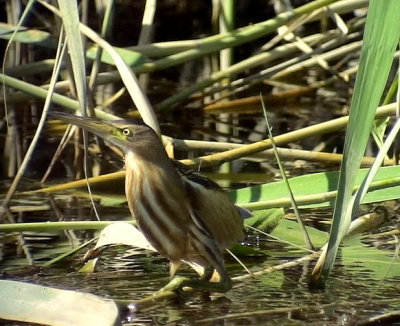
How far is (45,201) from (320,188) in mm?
987

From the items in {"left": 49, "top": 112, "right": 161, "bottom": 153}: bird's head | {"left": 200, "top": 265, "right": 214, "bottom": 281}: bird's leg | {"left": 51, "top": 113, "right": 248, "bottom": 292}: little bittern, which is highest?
{"left": 49, "top": 112, "right": 161, "bottom": 153}: bird's head

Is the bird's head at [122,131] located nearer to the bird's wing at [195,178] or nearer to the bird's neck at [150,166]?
the bird's neck at [150,166]

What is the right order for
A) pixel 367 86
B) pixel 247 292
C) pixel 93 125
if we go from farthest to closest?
pixel 247 292 → pixel 93 125 → pixel 367 86

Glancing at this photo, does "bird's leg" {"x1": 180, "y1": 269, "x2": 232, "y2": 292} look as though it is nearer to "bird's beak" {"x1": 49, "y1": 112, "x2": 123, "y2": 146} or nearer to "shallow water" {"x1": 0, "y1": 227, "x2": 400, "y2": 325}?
"shallow water" {"x1": 0, "y1": 227, "x2": 400, "y2": 325}

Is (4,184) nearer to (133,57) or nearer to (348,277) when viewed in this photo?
(133,57)

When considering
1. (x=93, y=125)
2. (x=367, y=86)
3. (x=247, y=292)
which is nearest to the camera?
(x=367, y=86)

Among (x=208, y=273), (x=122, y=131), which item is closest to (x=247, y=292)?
(x=208, y=273)

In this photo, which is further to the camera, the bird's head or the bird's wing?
the bird's wing

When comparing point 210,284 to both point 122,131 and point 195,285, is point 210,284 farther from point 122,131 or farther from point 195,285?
point 122,131

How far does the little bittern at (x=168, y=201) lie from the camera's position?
2271mm

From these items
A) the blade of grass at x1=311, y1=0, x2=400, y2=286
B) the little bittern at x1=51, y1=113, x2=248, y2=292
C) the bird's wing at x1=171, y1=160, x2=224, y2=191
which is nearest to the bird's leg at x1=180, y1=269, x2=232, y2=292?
the little bittern at x1=51, y1=113, x2=248, y2=292

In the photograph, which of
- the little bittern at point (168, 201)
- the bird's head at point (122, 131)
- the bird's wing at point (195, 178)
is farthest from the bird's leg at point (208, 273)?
the bird's head at point (122, 131)

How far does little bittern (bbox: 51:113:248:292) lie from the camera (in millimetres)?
2271

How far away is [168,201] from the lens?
230 cm
